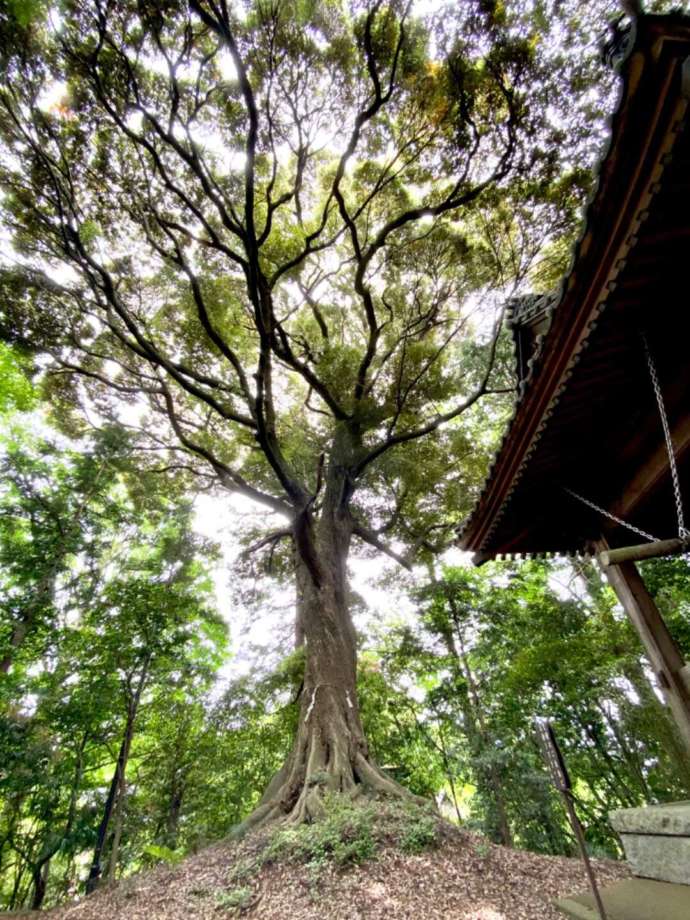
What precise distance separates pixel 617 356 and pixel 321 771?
5.36 meters

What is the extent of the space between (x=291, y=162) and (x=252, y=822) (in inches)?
398

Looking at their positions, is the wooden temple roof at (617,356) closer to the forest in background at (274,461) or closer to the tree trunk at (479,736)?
the forest in background at (274,461)

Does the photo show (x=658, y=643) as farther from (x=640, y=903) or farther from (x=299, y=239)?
(x=299, y=239)

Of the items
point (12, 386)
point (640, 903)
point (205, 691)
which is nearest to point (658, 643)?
point (640, 903)

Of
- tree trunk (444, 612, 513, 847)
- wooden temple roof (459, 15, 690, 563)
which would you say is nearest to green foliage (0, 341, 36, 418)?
wooden temple roof (459, 15, 690, 563)

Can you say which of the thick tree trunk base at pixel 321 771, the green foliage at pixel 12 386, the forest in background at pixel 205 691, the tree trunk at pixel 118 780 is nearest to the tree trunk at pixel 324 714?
the thick tree trunk base at pixel 321 771

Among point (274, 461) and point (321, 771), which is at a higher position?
point (274, 461)

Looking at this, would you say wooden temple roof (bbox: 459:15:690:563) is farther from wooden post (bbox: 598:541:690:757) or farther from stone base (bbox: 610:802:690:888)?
stone base (bbox: 610:802:690:888)

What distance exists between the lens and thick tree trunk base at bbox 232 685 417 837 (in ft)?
15.4

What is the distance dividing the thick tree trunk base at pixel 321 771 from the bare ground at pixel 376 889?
67cm

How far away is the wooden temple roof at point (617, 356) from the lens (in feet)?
4.55

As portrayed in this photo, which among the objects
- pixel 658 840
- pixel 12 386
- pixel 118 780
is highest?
pixel 12 386

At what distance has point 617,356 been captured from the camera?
7.22 feet

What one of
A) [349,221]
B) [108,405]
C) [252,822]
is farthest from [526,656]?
[108,405]
